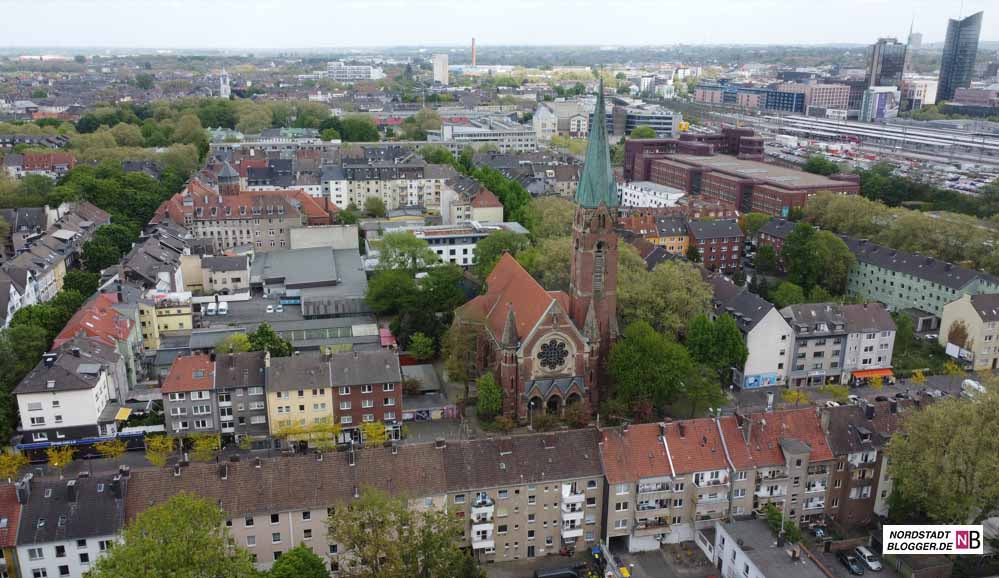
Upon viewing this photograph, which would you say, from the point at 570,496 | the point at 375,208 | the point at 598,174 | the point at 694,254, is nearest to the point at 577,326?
the point at 598,174

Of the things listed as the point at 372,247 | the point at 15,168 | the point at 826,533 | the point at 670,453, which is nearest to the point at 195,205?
the point at 372,247

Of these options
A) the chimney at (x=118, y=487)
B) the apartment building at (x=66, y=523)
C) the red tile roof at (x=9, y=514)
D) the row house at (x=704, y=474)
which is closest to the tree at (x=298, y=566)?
the apartment building at (x=66, y=523)

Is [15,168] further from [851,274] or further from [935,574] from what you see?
[935,574]

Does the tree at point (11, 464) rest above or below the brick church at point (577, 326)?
below

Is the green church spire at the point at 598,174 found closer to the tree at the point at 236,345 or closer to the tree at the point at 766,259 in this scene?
the tree at the point at 236,345

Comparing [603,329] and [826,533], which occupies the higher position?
[603,329]

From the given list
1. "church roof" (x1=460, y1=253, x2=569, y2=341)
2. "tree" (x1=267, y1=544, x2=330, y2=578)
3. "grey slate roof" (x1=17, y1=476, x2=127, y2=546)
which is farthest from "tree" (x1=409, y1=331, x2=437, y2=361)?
"tree" (x1=267, y1=544, x2=330, y2=578)

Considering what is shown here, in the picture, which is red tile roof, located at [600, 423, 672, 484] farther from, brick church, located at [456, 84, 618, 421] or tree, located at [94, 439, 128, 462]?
tree, located at [94, 439, 128, 462]

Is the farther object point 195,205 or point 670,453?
point 195,205
